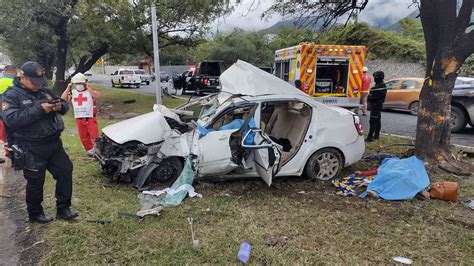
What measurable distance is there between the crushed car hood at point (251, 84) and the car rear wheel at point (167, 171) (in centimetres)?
116

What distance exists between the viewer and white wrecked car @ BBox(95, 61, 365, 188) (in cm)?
489

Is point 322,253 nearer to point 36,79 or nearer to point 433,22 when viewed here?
point 36,79

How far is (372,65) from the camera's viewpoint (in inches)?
929

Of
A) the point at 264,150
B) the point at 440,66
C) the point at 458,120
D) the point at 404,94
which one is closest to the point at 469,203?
the point at 440,66

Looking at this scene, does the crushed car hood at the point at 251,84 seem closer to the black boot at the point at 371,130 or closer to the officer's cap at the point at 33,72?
the officer's cap at the point at 33,72

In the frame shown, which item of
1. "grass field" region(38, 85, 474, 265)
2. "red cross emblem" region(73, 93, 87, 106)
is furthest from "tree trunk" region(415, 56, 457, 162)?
"red cross emblem" region(73, 93, 87, 106)

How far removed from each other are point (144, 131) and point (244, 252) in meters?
2.35

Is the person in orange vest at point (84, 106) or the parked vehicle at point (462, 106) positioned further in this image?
the parked vehicle at point (462, 106)

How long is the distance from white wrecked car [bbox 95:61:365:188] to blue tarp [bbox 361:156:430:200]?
758 mm

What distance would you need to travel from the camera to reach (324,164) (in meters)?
5.49

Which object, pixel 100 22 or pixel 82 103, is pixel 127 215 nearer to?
pixel 82 103

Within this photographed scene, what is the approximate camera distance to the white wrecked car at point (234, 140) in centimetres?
489

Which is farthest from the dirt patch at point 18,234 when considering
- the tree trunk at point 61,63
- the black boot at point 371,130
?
the tree trunk at point 61,63

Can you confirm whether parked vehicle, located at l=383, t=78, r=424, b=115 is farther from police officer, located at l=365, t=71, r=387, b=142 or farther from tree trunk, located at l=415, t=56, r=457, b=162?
tree trunk, located at l=415, t=56, r=457, b=162
